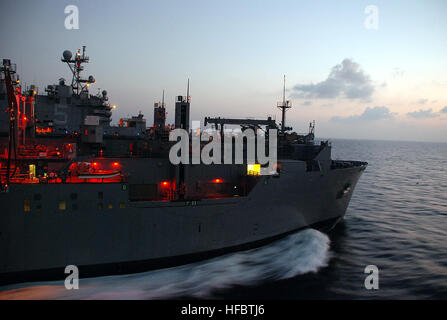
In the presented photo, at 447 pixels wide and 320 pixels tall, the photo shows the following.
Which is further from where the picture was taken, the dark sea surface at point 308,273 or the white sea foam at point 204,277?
the dark sea surface at point 308,273

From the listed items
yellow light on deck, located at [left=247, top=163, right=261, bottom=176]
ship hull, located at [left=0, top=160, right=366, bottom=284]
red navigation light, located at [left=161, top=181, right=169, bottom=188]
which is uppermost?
yellow light on deck, located at [left=247, top=163, right=261, bottom=176]

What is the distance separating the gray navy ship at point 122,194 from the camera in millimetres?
13578

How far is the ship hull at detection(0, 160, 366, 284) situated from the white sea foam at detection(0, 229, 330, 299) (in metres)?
0.43

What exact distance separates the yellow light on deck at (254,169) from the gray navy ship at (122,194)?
0.07 meters

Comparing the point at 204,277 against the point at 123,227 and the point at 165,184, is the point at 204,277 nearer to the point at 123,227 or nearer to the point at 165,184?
the point at 123,227

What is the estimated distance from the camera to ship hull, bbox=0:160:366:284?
13359 mm

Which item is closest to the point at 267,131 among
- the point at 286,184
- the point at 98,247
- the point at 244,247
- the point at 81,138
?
the point at 286,184

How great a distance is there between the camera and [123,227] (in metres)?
14.6

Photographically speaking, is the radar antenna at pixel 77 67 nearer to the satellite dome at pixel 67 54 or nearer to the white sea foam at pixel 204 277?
the satellite dome at pixel 67 54

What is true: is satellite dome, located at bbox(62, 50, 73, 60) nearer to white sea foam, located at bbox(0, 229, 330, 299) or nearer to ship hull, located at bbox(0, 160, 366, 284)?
ship hull, located at bbox(0, 160, 366, 284)

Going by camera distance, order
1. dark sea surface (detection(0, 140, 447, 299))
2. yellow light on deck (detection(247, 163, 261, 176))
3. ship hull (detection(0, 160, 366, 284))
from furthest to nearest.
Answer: yellow light on deck (detection(247, 163, 261, 176)) → dark sea surface (detection(0, 140, 447, 299)) → ship hull (detection(0, 160, 366, 284))

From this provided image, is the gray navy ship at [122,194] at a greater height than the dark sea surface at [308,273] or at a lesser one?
greater

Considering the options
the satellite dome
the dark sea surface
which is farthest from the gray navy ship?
the satellite dome

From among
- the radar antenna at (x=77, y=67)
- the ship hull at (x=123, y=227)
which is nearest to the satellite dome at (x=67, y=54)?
the radar antenna at (x=77, y=67)
